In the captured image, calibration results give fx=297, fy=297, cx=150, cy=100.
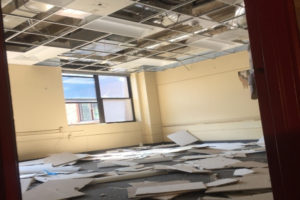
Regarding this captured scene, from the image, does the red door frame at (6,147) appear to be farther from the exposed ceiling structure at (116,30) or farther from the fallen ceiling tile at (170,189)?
the exposed ceiling structure at (116,30)

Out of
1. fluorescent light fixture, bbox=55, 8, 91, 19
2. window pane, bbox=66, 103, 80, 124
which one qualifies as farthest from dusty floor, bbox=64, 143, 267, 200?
window pane, bbox=66, 103, 80, 124

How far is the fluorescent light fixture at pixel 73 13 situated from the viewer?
4.94 m

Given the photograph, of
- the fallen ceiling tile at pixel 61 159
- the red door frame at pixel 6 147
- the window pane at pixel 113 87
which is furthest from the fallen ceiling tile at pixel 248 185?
the window pane at pixel 113 87

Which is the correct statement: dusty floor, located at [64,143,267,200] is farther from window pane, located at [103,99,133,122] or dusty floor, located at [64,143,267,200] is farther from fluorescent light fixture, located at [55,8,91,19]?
window pane, located at [103,99,133,122]

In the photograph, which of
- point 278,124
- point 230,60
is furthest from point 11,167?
point 230,60

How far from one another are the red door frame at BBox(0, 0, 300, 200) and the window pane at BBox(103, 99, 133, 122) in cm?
829

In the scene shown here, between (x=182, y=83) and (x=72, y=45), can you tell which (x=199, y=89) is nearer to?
(x=182, y=83)

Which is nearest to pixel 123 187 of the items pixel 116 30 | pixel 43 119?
pixel 116 30

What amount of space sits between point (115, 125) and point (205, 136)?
278 cm

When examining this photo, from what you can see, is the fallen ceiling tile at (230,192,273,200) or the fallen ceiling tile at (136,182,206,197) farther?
the fallen ceiling tile at (136,182,206,197)

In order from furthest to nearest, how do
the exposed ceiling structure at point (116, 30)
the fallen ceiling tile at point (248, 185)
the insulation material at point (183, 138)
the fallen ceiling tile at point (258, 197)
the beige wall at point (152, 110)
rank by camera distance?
the insulation material at point (183, 138), the beige wall at point (152, 110), the exposed ceiling structure at point (116, 30), the fallen ceiling tile at point (248, 185), the fallen ceiling tile at point (258, 197)

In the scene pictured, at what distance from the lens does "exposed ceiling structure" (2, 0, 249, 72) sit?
4781mm

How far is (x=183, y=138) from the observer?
8.77m

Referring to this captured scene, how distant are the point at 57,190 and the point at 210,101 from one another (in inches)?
252
